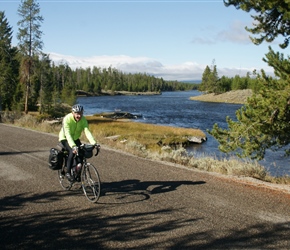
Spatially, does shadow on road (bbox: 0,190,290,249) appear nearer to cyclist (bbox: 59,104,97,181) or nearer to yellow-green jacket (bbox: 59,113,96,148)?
cyclist (bbox: 59,104,97,181)

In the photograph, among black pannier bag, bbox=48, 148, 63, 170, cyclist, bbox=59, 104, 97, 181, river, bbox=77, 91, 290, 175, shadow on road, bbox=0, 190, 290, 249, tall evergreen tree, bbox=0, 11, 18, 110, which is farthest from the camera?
tall evergreen tree, bbox=0, 11, 18, 110

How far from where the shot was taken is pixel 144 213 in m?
6.37

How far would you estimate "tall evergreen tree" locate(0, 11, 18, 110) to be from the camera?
4188cm

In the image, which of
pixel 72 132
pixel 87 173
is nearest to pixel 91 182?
pixel 87 173

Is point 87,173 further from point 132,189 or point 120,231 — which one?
point 120,231

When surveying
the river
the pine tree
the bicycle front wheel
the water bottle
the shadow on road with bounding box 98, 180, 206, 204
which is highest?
the pine tree

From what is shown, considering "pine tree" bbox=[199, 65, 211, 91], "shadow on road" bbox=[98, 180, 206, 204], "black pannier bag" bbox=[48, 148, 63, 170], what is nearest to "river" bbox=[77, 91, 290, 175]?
"shadow on road" bbox=[98, 180, 206, 204]

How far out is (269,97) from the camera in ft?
31.5

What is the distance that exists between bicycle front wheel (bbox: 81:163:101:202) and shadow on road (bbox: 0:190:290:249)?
392 mm

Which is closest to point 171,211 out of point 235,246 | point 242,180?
point 235,246

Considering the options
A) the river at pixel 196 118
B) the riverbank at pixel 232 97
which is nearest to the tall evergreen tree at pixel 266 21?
the river at pixel 196 118

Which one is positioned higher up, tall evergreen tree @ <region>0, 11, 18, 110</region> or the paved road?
tall evergreen tree @ <region>0, 11, 18, 110</region>

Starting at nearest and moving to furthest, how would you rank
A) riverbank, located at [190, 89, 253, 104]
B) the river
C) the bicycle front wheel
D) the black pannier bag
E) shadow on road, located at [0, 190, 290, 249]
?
shadow on road, located at [0, 190, 290, 249], the bicycle front wheel, the black pannier bag, the river, riverbank, located at [190, 89, 253, 104]

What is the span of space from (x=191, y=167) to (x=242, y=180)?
7.39ft
